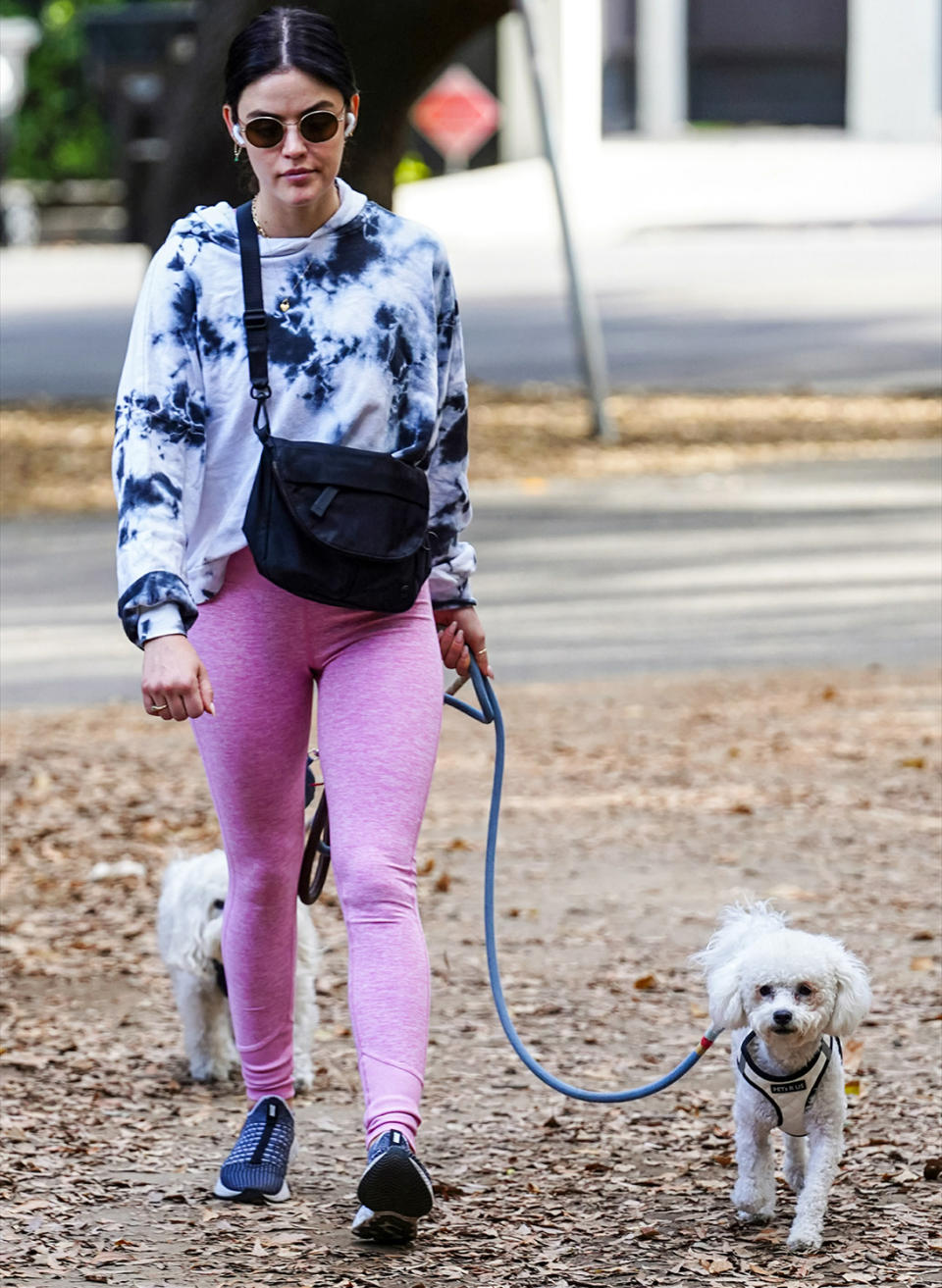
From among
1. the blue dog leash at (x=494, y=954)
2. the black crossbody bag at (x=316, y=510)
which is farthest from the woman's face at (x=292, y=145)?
the blue dog leash at (x=494, y=954)

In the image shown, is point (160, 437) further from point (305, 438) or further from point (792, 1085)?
point (792, 1085)

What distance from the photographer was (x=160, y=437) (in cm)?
355

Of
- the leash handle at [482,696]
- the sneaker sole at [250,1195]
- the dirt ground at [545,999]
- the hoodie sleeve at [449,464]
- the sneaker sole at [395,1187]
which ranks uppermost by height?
the hoodie sleeve at [449,464]

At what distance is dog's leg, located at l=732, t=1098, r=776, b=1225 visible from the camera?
3.71m

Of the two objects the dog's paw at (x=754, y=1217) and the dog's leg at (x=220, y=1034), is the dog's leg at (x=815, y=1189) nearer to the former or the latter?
the dog's paw at (x=754, y=1217)

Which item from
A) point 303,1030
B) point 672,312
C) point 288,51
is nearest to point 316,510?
point 288,51

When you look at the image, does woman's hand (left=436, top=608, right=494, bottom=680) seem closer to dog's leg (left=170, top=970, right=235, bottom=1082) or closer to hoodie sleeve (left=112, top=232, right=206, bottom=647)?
hoodie sleeve (left=112, top=232, right=206, bottom=647)

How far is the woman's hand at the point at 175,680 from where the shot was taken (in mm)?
3400

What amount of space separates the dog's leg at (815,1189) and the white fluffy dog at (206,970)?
4.71 ft

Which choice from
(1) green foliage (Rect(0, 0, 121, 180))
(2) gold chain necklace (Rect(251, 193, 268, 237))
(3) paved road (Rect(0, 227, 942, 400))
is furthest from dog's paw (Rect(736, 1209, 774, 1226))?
(1) green foliage (Rect(0, 0, 121, 180))

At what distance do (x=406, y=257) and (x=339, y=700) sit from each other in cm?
76

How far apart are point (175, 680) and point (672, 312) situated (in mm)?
19823

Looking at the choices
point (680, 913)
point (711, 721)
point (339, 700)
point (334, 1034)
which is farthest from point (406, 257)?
point (711, 721)

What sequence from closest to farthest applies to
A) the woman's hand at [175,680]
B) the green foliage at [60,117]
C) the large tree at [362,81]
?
the woman's hand at [175,680]
the large tree at [362,81]
the green foliage at [60,117]
